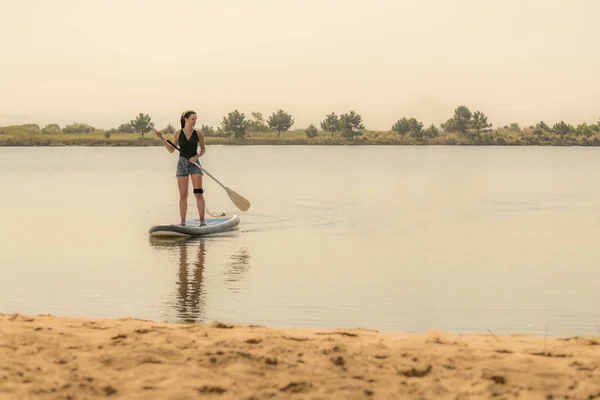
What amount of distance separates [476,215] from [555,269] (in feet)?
30.8

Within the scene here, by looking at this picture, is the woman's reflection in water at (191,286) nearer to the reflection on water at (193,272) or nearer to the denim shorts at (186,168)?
the reflection on water at (193,272)

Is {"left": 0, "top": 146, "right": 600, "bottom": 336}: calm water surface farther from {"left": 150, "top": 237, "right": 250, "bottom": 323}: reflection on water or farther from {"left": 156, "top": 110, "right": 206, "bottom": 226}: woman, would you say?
{"left": 156, "top": 110, "right": 206, "bottom": 226}: woman

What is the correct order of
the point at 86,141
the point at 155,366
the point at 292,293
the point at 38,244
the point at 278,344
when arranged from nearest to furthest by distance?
the point at 155,366 < the point at 278,344 < the point at 292,293 < the point at 38,244 < the point at 86,141

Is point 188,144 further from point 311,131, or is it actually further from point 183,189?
point 311,131

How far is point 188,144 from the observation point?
16.0 meters

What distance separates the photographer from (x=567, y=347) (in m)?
7.21

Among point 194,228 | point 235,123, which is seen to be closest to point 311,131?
point 235,123

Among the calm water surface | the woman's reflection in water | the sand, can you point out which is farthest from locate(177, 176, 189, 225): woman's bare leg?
the sand

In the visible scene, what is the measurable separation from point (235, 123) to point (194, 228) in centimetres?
17853

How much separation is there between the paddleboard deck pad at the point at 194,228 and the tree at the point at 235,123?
174 meters

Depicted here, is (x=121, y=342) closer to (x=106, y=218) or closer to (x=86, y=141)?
(x=106, y=218)

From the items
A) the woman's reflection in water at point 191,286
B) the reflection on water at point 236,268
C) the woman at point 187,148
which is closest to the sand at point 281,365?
the woman's reflection in water at point 191,286

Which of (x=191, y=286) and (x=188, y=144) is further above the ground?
(x=188, y=144)

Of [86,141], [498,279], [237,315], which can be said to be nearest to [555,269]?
[498,279]
